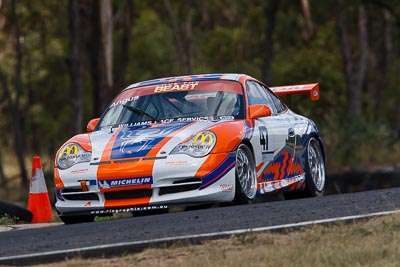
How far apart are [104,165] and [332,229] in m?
2.96

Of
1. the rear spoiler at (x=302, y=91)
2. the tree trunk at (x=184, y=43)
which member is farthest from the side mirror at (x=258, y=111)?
the tree trunk at (x=184, y=43)

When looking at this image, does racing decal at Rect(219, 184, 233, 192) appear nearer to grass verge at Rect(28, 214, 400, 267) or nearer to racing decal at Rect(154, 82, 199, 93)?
racing decal at Rect(154, 82, 199, 93)

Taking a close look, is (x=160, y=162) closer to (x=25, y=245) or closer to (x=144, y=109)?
(x=144, y=109)

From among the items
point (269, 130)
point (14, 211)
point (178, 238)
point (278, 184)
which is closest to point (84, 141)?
point (14, 211)

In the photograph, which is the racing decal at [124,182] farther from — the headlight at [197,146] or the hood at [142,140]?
the headlight at [197,146]

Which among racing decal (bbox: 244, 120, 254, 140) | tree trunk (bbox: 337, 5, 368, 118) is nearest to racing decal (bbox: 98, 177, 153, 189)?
racing decal (bbox: 244, 120, 254, 140)

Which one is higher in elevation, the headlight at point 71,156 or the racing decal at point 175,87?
the racing decal at point 175,87

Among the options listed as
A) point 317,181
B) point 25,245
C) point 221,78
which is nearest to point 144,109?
point 221,78

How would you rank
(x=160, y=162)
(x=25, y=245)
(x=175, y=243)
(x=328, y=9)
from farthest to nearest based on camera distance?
(x=328, y=9) < (x=160, y=162) < (x=25, y=245) < (x=175, y=243)

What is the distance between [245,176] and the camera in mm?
10766

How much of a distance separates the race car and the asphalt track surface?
63 centimetres

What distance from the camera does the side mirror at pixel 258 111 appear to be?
1116cm

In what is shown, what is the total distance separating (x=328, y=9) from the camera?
1943 inches

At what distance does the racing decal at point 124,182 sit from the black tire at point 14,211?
1.92 meters
